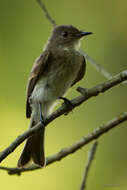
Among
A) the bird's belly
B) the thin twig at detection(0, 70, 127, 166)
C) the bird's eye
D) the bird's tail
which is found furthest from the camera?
the bird's eye

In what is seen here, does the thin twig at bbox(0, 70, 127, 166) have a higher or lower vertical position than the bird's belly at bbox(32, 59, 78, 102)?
higher

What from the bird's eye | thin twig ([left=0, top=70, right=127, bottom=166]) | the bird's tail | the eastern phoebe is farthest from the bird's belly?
thin twig ([left=0, top=70, right=127, bottom=166])

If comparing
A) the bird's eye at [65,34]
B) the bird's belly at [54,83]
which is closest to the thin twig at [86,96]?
the bird's belly at [54,83]

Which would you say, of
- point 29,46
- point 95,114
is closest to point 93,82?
point 95,114

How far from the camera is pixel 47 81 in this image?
3.87 meters

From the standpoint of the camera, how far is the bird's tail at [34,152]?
362cm

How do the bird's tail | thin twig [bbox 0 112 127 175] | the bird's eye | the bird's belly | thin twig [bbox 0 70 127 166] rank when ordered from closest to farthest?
1. thin twig [bbox 0 70 127 166]
2. thin twig [bbox 0 112 127 175]
3. the bird's tail
4. the bird's belly
5. the bird's eye

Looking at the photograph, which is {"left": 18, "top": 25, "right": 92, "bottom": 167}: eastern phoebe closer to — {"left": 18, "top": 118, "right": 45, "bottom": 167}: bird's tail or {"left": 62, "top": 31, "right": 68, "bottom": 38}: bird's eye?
{"left": 18, "top": 118, "right": 45, "bottom": 167}: bird's tail

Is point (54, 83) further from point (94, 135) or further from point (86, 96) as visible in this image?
point (86, 96)

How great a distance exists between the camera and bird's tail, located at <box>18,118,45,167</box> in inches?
143

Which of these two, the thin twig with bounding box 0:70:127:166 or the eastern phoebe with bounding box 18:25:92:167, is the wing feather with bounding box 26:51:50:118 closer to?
the eastern phoebe with bounding box 18:25:92:167

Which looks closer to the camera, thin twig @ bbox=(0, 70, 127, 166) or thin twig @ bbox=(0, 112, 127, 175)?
thin twig @ bbox=(0, 70, 127, 166)

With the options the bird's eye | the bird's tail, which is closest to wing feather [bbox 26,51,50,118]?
the bird's tail

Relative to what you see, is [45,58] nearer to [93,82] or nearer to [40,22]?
[93,82]
